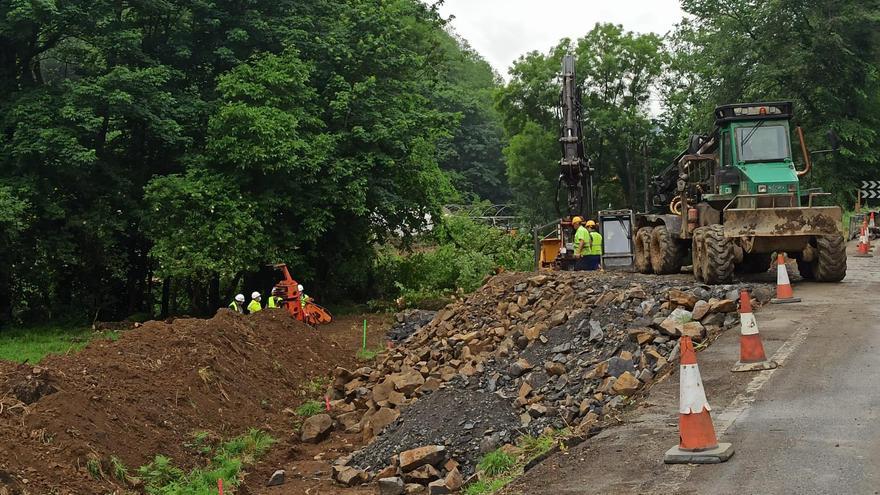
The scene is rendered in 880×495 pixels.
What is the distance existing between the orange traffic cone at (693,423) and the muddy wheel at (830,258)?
921 centimetres

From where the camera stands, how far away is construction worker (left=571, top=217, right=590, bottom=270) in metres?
22.4

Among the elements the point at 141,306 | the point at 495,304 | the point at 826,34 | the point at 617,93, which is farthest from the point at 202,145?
the point at 617,93

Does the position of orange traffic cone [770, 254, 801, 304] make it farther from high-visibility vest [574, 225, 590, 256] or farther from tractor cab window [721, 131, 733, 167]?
high-visibility vest [574, 225, 590, 256]

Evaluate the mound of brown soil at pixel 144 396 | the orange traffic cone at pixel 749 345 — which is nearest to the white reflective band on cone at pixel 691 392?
the orange traffic cone at pixel 749 345

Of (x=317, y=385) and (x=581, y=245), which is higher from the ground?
(x=581, y=245)

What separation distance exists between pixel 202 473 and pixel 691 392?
6.18m

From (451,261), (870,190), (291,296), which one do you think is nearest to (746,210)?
(291,296)

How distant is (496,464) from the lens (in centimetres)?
892

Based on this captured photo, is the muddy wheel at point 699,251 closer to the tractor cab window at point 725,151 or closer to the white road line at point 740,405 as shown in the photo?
the tractor cab window at point 725,151

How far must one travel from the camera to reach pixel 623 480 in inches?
279

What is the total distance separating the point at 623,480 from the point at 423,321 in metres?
16.1

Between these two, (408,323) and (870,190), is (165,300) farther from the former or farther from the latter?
(870,190)

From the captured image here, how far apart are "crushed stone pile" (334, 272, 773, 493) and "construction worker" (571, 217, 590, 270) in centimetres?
526

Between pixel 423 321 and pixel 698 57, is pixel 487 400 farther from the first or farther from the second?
pixel 698 57
